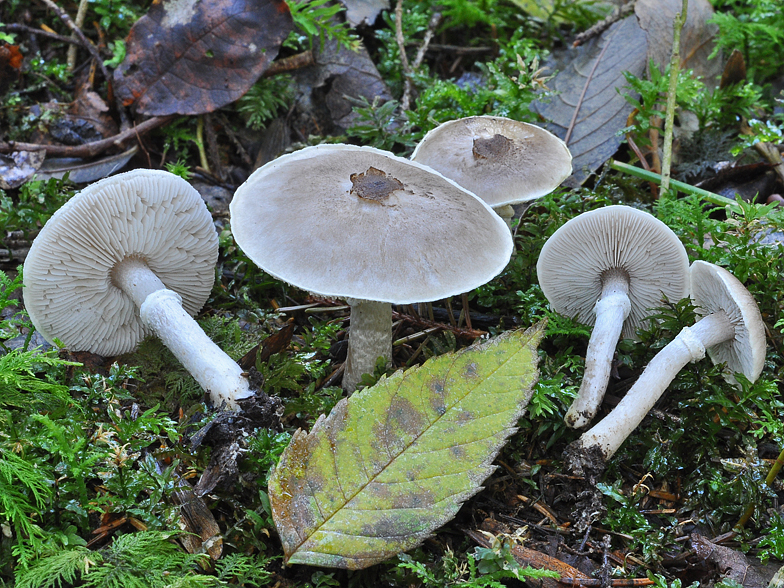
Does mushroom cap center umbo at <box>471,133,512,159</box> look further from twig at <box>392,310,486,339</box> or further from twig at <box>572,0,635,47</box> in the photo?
twig at <box>572,0,635,47</box>

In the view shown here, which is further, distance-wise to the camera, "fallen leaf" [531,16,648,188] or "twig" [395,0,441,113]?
"twig" [395,0,441,113]

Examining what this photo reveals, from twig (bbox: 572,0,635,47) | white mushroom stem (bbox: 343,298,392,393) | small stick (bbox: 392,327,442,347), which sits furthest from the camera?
twig (bbox: 572,0,635,47)

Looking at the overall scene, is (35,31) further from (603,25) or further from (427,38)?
(603,25)

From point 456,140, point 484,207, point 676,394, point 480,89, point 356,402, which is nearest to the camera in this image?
point 356,402

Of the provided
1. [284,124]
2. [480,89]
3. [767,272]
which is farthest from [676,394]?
[284,124]

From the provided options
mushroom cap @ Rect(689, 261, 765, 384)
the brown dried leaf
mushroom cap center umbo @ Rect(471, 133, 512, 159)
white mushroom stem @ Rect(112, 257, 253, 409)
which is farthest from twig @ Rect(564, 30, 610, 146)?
the brown dried leaf

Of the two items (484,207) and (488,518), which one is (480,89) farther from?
(488,518)
